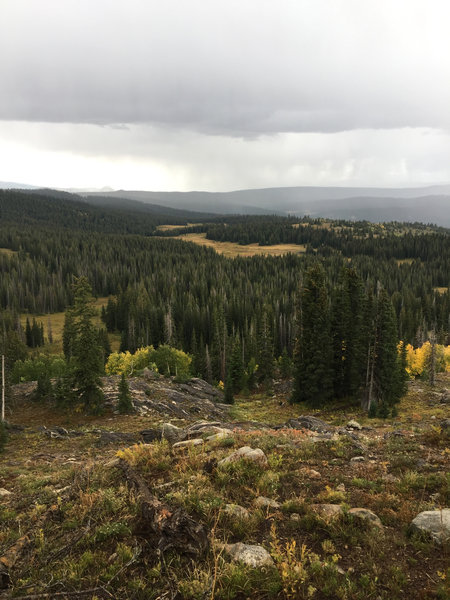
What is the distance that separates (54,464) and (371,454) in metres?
15.2

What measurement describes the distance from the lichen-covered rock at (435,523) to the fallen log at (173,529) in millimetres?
5277

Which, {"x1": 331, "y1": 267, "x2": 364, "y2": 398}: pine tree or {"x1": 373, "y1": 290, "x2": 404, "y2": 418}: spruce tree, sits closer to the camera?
{"x1": 373, "y1": 290, "x2": 404, "y2": 418}: spruce tree

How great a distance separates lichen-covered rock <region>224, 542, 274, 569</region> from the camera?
7.45 meters

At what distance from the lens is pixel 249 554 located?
7.71 meters

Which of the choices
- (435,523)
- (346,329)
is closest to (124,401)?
(435,523)

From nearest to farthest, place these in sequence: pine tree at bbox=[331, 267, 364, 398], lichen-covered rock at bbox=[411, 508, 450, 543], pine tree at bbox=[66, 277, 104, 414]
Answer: lichen-covered rock at bbox=[411, 508, 450, 543], pine tree at bbox=[66, 277, 104, 414], pine tree at bbox=[331, 267, 364, 398]

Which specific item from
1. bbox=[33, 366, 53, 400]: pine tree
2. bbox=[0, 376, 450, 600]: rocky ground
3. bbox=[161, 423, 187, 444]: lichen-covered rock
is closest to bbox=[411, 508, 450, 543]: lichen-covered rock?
bbox=[0, 376, 450, 600]: rocky ground

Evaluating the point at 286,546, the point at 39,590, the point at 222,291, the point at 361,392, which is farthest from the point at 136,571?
the point at 222,291

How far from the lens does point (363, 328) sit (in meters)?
43.2

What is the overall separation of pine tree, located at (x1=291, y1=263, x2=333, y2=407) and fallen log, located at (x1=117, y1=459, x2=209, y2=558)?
38456mm

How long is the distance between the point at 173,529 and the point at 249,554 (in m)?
1.83

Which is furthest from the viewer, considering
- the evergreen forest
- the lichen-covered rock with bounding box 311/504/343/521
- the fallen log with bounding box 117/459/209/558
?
the evergreen forest

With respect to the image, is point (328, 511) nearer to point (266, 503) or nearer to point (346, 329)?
point (266, 503)

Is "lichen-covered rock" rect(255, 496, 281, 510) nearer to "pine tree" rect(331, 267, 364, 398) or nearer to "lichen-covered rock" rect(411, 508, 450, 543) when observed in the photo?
"lichen-covered rock" rect(411, 508, 450, 543)
